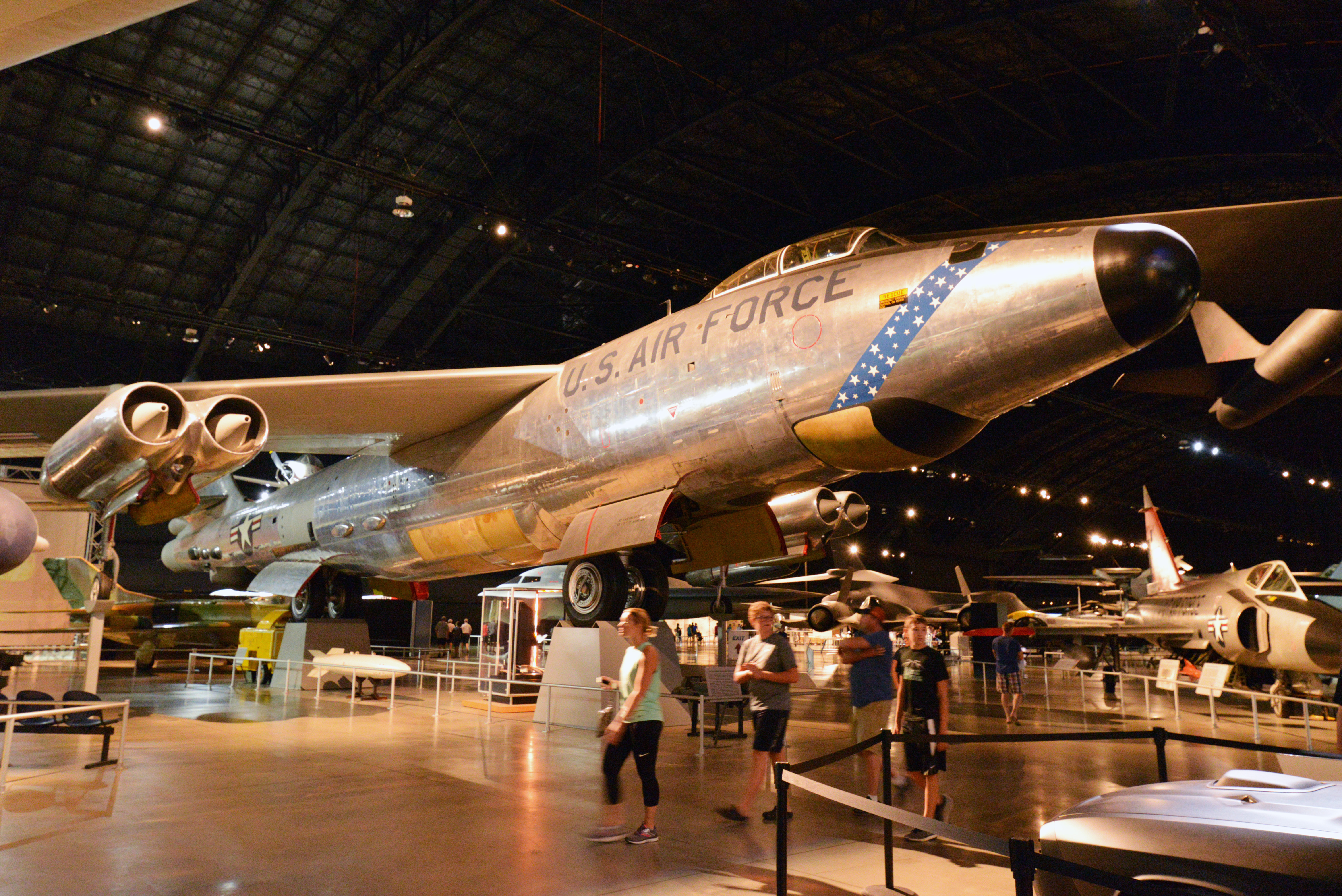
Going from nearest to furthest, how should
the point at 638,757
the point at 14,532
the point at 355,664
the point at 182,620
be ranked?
the point at 14,532 < the point at 638,757 < the point at 355,664 < the point at 182,620

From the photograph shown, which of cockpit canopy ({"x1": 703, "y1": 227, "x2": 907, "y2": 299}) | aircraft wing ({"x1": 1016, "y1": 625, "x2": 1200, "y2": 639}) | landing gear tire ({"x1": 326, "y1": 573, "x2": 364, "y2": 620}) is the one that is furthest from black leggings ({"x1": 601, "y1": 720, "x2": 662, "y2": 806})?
aircraft wing ({"x1": 1016, "y1": 625, "x2": 1200, "y2": 639})

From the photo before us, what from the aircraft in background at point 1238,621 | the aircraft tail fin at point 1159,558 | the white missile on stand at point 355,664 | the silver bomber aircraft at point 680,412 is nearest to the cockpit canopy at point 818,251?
the silver bomber aircraft at point 680,412

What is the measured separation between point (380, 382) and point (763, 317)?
4.38 m

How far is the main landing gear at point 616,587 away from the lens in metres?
8.26

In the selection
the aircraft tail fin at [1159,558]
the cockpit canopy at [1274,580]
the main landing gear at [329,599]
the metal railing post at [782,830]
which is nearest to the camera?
the metal railing post at [782,830]

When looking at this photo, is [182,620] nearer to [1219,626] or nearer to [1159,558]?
[1219,626]

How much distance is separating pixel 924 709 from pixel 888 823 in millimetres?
2450

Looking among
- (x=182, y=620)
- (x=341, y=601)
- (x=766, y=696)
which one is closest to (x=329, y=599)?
(x=341, y=601)

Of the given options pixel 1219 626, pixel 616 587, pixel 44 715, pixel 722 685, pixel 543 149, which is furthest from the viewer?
pixel 543 149

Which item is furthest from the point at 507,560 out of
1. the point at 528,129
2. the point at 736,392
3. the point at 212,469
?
the point at 528,129

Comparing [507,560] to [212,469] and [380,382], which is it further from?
[212,469]

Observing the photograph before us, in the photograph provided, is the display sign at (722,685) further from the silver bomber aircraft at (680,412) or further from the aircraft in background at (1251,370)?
the aircraft in background at (1251,370)

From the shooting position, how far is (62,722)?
7602 millimetres

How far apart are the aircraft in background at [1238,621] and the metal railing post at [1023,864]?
47.6ft
